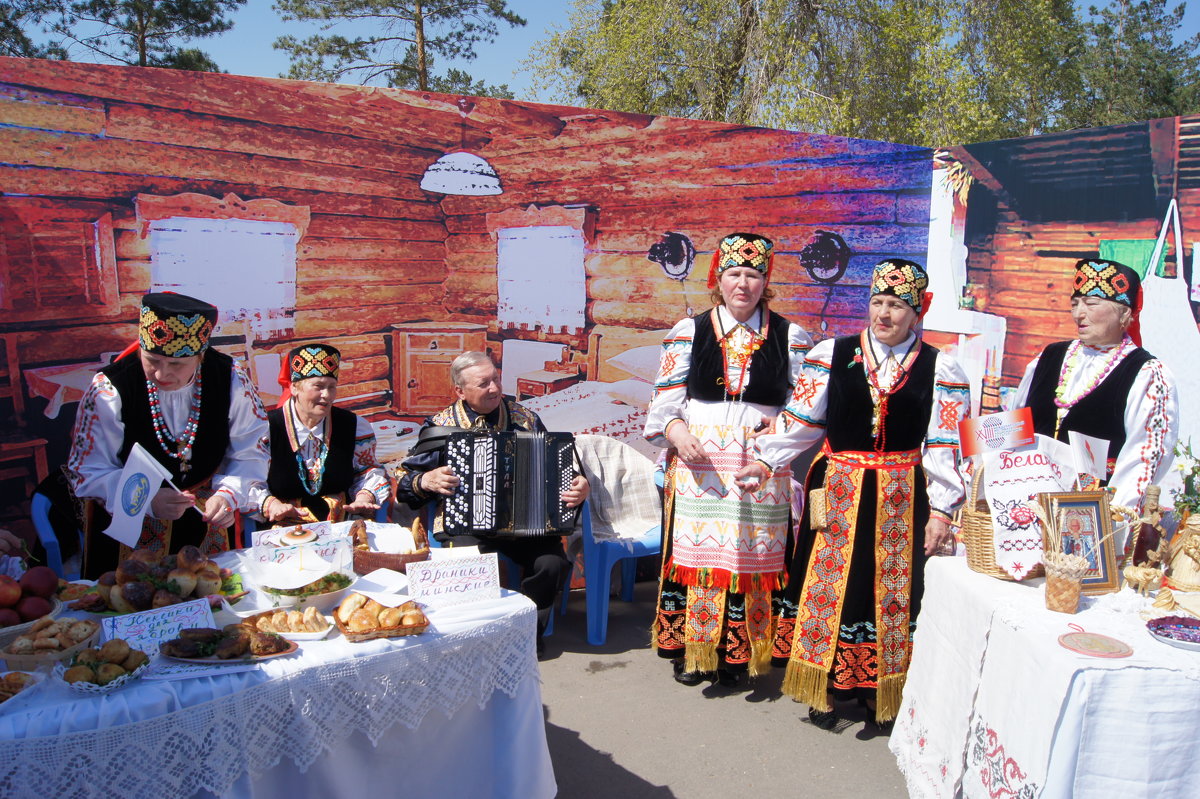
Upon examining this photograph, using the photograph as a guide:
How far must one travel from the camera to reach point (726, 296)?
154 inches

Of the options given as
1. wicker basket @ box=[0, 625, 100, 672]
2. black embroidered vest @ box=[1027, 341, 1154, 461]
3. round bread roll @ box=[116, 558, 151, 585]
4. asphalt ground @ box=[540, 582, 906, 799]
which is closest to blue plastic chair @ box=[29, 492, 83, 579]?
round bread roll @ box=[116, 558, 151, 585]

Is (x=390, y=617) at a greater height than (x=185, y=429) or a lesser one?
lesser

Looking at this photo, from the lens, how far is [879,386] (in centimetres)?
351

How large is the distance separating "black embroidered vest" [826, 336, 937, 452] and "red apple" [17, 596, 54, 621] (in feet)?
9.19

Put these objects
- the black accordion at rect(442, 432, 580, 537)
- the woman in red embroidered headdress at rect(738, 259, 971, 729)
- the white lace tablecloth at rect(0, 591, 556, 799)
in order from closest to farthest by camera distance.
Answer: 1. the white lace tablecloth at rect(0, 591, 556, 799)
2. the woman in red embroidered headdress at rect(738, 259, 971, 729)
3. the black accordion at rect(442, 432, 580, 537)

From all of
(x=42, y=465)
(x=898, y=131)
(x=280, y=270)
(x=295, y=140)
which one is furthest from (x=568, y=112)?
(x=898, y=131)

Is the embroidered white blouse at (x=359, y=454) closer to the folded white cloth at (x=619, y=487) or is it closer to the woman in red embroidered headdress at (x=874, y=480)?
the folded white cloth at (x=619, y=487)

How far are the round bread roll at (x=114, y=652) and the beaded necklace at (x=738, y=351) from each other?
8.33 feet

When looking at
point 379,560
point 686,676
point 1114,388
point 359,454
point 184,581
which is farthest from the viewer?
point 359,454

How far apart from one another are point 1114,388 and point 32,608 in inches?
141

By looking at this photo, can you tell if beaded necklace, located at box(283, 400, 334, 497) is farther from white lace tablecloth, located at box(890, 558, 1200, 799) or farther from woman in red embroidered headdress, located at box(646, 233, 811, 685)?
white lace tablecloth, located at box(890, 558, 1200, 799)

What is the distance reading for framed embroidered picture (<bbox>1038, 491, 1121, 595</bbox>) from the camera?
2.59 metres

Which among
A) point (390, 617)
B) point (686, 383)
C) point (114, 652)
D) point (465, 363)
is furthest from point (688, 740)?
point (114, 652)

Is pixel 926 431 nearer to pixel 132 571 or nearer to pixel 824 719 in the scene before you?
pixel 824 719
